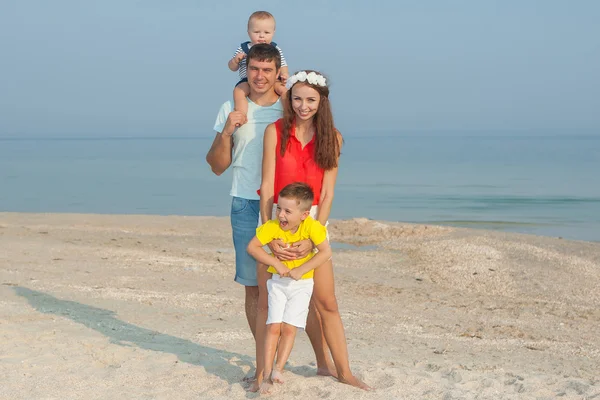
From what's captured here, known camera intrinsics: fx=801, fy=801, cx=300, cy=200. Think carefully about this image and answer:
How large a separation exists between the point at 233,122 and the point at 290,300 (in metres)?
1.14

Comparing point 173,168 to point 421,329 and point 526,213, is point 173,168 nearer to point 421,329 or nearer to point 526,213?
point 526,213

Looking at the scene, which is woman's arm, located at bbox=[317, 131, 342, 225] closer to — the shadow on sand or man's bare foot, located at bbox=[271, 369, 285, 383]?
man's bare foot, located at bbox=[271, 369, 285, 383]

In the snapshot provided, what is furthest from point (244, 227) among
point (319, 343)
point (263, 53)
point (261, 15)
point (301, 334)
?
point (301, 334)

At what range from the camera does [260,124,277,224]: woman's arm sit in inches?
189

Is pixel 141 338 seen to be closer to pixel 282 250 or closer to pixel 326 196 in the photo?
pixel 282 250

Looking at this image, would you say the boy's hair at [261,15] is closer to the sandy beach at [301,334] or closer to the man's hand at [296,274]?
the man's hand at [296,274]

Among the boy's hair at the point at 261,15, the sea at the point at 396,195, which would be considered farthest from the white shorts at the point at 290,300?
the sea at the point at 396,195

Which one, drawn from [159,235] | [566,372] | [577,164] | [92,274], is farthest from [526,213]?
[577,164]

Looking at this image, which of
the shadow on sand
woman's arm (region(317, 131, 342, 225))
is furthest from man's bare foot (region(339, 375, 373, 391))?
woman's arm (region(317, 131, 342, 225))

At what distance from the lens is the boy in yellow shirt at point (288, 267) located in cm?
468

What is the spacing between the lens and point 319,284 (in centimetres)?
496

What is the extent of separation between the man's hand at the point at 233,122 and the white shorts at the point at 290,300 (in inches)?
37.2

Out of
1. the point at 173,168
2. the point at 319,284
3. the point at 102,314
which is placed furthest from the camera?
the point at 173,168

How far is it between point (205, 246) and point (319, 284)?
927 centimetres
